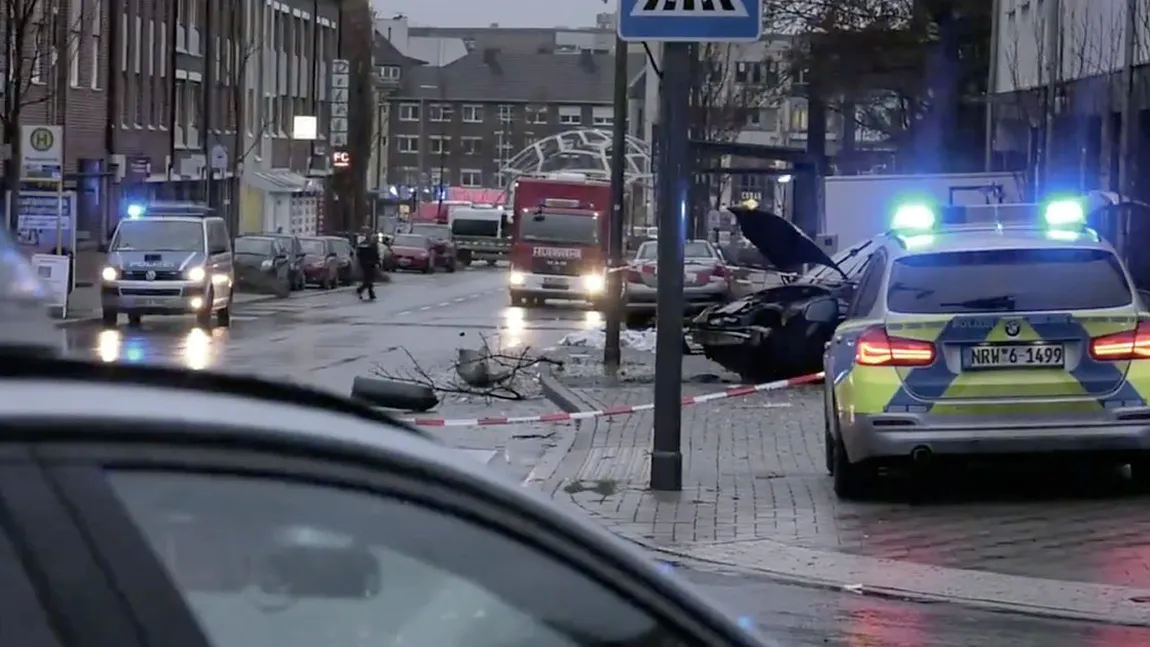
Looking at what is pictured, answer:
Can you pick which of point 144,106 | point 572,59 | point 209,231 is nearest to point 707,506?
point 209,231

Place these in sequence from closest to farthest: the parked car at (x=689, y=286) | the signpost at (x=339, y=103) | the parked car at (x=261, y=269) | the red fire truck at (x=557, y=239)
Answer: the parked car at (x=689, y=286), the red fire truck at (x=557, y=239), the parked car at (x=261, y=269), the signpost at (x=339, y=103)

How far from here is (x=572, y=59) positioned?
154375 millimetres

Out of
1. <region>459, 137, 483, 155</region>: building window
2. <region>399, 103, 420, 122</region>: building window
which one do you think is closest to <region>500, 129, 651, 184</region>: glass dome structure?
<region>459, 137, 483, 155</region>: building window

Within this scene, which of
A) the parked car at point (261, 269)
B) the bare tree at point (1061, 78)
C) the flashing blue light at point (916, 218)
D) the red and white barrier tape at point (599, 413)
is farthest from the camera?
the parked car at point (261, 269)

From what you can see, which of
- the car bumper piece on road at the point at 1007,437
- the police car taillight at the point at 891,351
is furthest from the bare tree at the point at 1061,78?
the police car taillight at the point at 891,351

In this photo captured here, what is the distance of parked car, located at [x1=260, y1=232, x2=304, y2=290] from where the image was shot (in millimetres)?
49312

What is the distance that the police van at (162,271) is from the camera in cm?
3152

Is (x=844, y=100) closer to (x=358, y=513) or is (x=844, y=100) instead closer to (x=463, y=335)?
(x=463, y=335)

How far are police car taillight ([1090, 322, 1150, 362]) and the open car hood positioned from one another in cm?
802

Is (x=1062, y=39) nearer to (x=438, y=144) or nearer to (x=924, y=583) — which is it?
(x=924, y=583)

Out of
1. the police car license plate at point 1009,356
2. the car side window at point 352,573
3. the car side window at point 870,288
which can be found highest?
the car side window at point 870,288

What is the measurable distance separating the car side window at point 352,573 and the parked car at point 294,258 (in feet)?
153

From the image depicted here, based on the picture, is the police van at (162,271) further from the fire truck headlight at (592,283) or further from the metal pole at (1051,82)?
the metal pole at (1051,82)

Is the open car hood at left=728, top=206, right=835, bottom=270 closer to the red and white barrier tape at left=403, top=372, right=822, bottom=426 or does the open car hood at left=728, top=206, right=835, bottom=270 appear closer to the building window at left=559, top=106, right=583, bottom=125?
the red and white barrier tape at left=403, top=372, right=822, bottom=426
